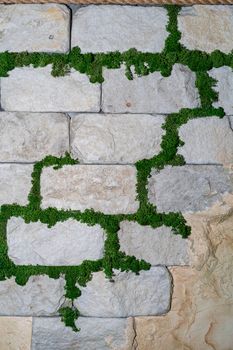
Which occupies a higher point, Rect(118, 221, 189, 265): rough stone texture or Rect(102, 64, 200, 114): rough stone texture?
Rect(102, 64, 200, 114): rough stone texture

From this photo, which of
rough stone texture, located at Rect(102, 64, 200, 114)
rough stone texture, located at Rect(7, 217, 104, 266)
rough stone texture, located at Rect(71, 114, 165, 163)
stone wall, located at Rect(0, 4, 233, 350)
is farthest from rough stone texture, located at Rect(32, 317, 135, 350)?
rough stone texture, located at Rect(102, 64, 200, 114)

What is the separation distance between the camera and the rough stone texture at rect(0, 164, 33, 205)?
6.40 feet

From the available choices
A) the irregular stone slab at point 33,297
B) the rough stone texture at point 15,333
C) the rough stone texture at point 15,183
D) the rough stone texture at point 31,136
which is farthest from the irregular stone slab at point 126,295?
the rough stone texture at point 31,136

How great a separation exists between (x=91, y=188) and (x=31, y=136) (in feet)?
1.38

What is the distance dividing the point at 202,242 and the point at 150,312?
1.48 feet

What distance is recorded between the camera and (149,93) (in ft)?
6.57

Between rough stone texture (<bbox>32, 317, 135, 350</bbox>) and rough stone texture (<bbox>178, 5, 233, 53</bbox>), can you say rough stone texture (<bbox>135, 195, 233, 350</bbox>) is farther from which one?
rough stone texture (<bbox>178, 5, 233, 53</bbox>)

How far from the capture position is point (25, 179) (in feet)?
6.42

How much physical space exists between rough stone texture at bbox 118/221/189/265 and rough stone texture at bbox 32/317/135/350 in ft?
1.14

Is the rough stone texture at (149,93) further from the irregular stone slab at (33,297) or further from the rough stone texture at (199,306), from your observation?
the irregular stone slab at (33,297)

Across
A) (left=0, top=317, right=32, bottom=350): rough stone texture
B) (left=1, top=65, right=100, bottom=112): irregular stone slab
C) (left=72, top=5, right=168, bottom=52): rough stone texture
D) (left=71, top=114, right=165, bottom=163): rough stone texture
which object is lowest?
(left=0, top=317, right=32, bottom=350): rough stone texture

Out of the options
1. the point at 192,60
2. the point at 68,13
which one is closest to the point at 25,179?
the point at 68,13

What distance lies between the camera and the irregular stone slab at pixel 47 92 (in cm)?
198

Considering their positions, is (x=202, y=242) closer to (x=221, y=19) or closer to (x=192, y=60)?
(x=192, y=60)
